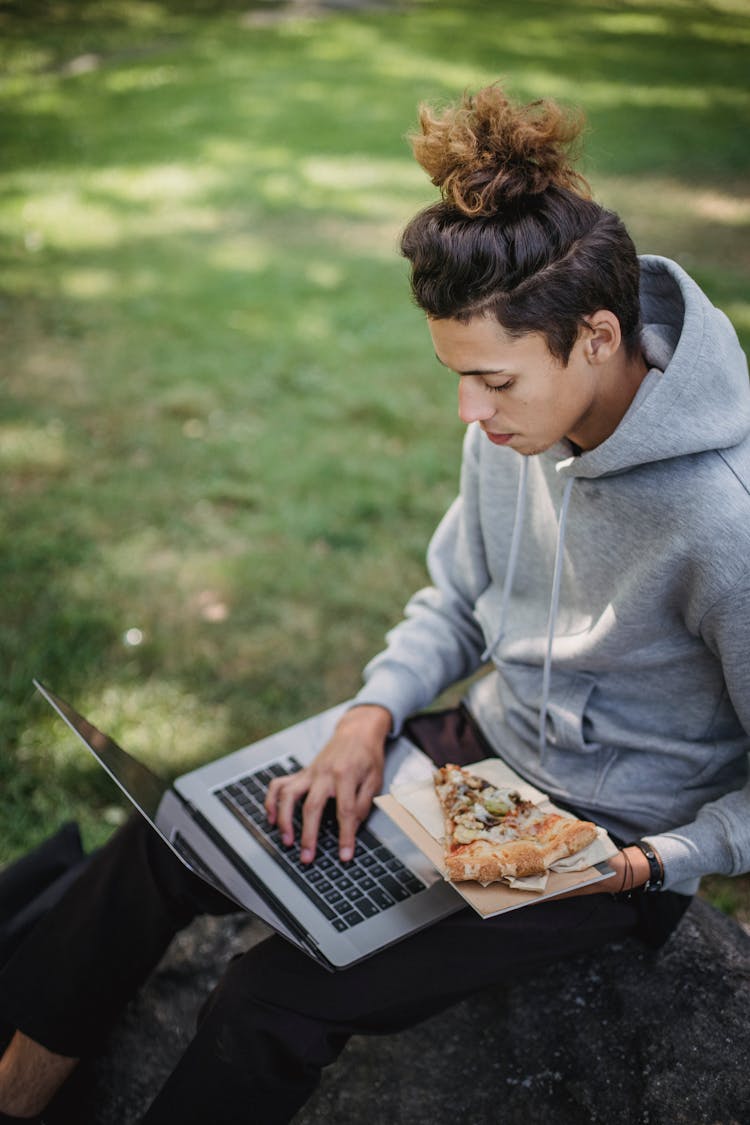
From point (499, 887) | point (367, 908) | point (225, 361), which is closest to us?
point (499, 887)

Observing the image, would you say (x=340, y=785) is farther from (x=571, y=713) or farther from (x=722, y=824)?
(x=722, y=824)

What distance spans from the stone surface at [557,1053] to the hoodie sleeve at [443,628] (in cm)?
61

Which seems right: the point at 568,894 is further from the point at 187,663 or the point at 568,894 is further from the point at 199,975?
the point at 187,663

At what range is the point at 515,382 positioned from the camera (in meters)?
1.74

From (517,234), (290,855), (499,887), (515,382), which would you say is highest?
(517,234)

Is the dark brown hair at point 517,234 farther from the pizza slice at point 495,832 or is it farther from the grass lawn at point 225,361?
the pizza slice at point 495,832

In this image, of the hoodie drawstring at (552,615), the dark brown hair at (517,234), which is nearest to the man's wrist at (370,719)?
the hoodie drawstring at (552,615)

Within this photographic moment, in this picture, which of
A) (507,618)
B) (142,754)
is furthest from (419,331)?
(507,618)

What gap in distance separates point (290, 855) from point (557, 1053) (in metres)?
0.61

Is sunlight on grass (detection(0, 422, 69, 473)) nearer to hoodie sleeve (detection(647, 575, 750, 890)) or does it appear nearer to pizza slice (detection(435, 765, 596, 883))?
→ pizza slice (detection(435, 765, 596, 883))

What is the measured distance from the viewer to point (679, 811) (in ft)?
6.37

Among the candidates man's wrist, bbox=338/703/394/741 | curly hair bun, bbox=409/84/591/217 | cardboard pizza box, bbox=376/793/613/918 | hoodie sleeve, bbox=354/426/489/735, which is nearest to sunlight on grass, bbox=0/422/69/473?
hoodie sleeve, bbox=354/426/489/735

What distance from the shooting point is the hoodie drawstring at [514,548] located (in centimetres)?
211

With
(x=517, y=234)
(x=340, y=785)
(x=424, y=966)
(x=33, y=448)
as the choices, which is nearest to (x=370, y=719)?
(x=340, y=785)
